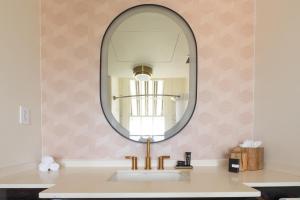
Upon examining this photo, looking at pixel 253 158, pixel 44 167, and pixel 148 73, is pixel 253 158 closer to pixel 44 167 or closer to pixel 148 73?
pixel 148 73

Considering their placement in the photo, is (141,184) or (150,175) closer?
(141,184)

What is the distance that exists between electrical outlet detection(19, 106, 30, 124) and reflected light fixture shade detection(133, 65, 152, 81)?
2.50ft

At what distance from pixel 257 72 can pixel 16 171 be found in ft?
5.64

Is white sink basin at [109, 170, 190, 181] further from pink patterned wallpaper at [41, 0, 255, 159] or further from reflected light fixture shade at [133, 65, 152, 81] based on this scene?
reflected light fixture shade at [133, 65, 152, 81]

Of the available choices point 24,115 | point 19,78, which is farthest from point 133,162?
point 19,78

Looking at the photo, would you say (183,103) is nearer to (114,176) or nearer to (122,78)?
(122,78)

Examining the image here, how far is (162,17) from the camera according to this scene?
6.03ft

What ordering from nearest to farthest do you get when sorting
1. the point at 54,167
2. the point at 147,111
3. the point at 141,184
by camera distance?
the point at 141,184
the point at 54,167
the point at 147,111

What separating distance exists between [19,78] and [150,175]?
1.04 m

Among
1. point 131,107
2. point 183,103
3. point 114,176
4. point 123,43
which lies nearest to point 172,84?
point 183,103

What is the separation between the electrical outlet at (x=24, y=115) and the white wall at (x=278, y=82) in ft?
5.13

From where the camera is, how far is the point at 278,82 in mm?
1646

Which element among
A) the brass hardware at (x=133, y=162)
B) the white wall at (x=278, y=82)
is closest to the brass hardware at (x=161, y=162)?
the brass hardware at (x=133, y=162)

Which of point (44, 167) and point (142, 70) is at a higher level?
point (142, 70)
